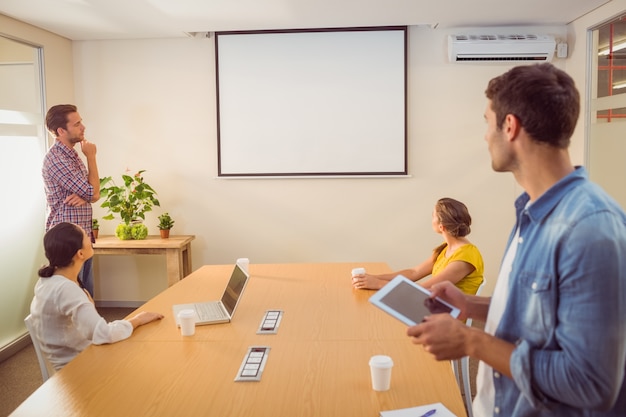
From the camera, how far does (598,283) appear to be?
102 centimetres

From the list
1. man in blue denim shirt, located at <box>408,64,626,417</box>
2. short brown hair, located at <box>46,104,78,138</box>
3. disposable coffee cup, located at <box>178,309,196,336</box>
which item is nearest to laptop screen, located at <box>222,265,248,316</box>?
disposable coffee cup, located at <box>178,309,196,336</box>

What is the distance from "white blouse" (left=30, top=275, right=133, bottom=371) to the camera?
7.20 ft

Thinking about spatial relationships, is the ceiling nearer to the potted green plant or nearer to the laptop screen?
the potted green plant

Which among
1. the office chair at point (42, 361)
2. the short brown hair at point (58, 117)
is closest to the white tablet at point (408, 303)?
the office chair at point (42, 361)

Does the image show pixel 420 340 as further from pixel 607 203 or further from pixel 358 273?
pixel 358 273

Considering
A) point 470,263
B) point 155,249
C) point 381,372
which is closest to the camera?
point 381,372

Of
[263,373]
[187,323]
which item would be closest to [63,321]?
[187,323]

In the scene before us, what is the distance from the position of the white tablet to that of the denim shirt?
24cm

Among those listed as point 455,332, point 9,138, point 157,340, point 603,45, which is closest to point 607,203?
point 455,332

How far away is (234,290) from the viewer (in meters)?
2.55

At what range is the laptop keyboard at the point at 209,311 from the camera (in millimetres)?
2427

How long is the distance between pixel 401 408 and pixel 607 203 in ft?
2.68

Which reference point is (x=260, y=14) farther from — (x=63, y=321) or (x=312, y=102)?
(x=63, y=321)

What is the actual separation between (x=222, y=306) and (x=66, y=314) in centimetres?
67
